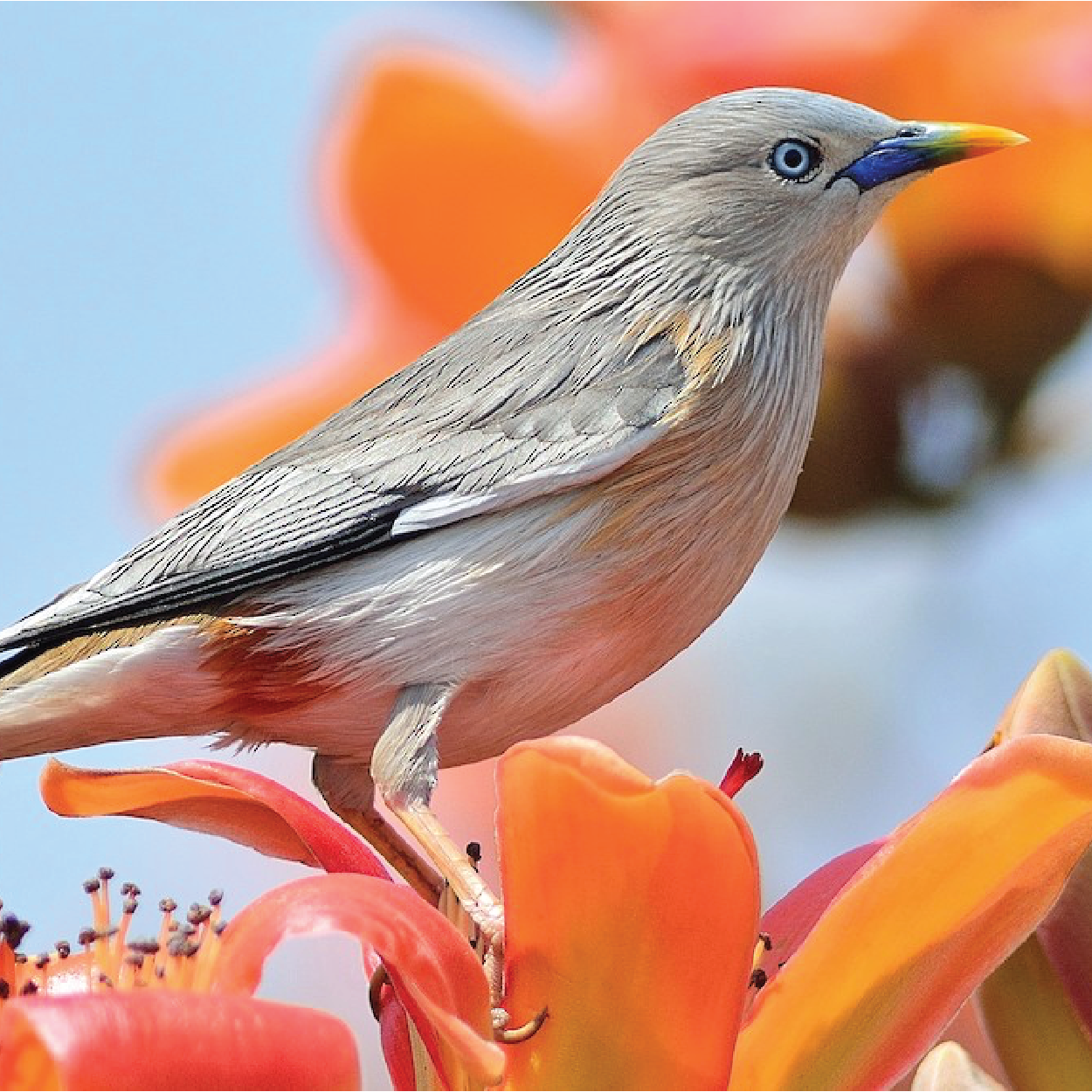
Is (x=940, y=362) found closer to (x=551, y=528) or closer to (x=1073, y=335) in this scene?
(x=1073, y=335)

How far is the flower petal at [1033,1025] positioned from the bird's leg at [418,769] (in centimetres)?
52

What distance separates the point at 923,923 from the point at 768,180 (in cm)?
100

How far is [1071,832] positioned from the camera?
109cm

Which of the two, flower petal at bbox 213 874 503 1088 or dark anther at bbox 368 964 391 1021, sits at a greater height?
flower petal at bbox 213 874 503 1088

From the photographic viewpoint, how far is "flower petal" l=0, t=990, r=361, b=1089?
89cm

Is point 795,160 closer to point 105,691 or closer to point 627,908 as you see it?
point 105,691

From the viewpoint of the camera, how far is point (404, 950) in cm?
105

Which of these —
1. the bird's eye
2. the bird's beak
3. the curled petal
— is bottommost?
the curled petal

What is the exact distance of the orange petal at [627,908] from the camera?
1061mm

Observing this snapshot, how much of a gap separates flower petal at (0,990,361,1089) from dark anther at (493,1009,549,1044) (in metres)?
0.23

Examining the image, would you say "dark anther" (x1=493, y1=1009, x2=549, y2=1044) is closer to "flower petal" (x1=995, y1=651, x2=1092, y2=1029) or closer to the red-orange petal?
the red-orange petal

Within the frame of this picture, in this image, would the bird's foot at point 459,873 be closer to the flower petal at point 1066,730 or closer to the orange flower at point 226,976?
the orange flower at point 226,976

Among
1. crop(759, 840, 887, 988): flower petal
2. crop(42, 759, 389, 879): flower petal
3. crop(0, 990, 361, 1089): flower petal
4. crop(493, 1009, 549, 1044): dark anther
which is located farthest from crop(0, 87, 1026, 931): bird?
crop(0, 990, 361, 1089): flower petal

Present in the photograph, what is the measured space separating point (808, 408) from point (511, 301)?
1.09ft
